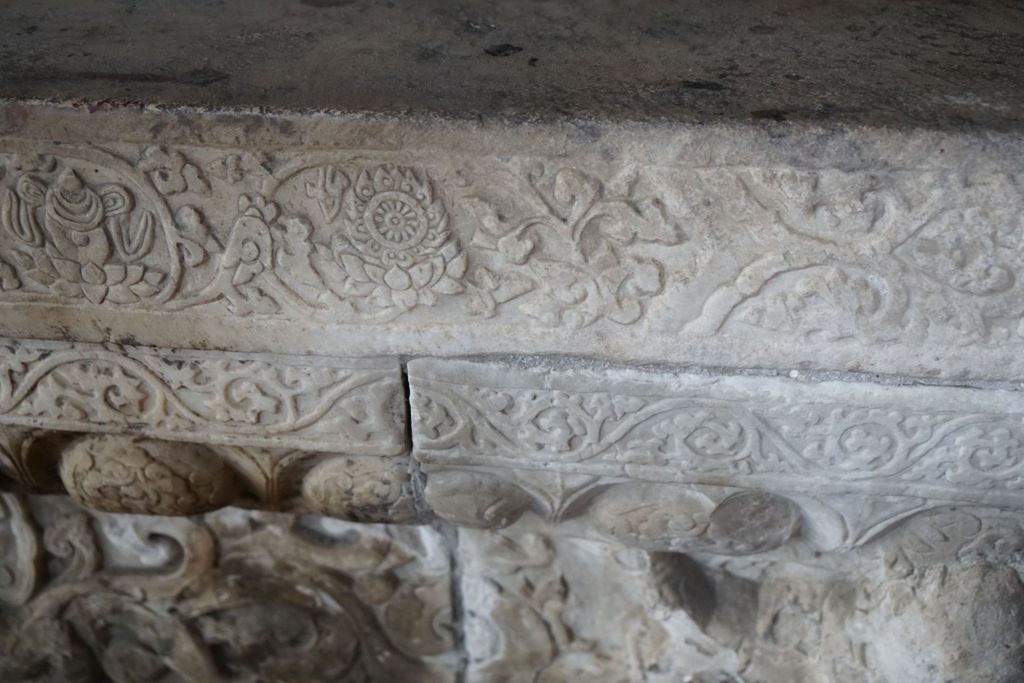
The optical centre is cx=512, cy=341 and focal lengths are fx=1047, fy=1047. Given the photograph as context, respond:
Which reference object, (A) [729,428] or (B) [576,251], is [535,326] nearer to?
(B) [576,251]

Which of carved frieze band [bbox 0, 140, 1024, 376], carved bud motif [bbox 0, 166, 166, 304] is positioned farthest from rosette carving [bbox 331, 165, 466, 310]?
carved bud motif [bbox 0, 166, 166, 304]

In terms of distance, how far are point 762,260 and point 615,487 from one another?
439mm

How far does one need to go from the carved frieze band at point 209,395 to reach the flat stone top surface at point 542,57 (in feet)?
1.25

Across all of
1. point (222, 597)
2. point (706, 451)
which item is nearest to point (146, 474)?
point (222, 597)

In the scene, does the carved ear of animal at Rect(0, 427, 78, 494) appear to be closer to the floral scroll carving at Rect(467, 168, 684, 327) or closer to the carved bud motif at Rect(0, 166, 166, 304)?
the carved bud motif at Rect(0, 166, 166, 304)

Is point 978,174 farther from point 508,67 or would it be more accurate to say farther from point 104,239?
point 104,239

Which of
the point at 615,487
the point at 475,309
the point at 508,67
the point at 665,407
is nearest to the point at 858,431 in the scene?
the point at 665,407

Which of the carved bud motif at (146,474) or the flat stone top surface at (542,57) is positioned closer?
the flat stone top surface at (542,57)

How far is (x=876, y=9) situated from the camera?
1.73 metres

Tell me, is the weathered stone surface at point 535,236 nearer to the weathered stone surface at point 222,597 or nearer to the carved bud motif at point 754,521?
the carved bud motif at point 754,521

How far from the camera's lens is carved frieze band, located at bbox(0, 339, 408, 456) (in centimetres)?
153

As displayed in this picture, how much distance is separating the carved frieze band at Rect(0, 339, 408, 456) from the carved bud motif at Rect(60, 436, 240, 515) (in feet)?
0.10

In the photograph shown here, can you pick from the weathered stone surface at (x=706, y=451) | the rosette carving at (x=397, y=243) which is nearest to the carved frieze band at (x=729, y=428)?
the weathered stone surface at (x=706, y=451)

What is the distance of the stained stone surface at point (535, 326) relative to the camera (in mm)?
1324
